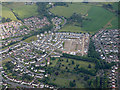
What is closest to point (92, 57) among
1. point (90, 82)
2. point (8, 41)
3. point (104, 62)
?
point (104, 62)

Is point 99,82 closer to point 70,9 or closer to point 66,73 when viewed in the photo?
point 66,73

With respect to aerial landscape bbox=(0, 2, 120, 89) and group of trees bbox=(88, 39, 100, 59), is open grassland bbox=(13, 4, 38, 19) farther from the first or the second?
group of trees bbox=(88, 39, 100, 59)

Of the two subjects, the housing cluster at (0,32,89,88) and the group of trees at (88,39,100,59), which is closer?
the housing cluster at (0,32,89,88)

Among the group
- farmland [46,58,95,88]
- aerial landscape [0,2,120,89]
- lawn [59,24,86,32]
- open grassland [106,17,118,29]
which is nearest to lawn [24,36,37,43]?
aerial landscape [0,2,120,89]

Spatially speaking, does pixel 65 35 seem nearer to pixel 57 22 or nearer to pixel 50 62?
pixel 57 22

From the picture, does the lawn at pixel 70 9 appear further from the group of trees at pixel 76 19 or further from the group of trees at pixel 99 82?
the group of trees at pixel 99 82

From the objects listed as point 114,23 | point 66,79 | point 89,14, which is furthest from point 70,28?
point 66,79

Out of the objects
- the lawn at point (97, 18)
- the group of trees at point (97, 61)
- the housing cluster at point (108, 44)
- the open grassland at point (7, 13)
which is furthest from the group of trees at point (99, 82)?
the open grassland at point (7, 13)
